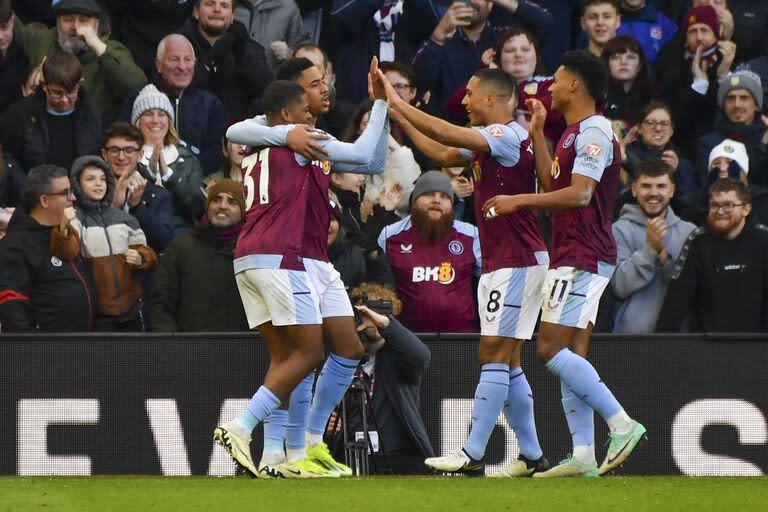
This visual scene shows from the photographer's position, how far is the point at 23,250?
10375 mm

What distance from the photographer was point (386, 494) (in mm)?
7379

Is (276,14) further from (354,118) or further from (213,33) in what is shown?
(354,118)

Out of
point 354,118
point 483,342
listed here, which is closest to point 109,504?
point 483,342

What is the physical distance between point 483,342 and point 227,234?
8.54 ft

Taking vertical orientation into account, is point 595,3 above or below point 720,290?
above

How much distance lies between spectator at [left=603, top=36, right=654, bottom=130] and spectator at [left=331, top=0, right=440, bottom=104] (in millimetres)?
1797

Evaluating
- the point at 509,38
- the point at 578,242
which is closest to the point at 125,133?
the point at 509,38

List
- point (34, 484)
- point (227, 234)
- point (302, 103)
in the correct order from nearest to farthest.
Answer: point (34, 484)
point (302, 103)
point (227, 234)

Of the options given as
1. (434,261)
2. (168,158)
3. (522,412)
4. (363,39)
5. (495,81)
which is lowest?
(522,412)

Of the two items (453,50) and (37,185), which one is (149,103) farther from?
(453,50)

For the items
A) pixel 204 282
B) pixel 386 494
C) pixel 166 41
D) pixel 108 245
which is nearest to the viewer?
pixel 386 494

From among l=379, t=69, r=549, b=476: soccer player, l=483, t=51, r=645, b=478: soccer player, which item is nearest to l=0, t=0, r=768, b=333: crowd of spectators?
l=379, t=69, r=549, b=476: soccer player

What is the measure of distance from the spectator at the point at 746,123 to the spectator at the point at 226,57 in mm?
3845

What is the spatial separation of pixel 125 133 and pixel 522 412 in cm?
443
